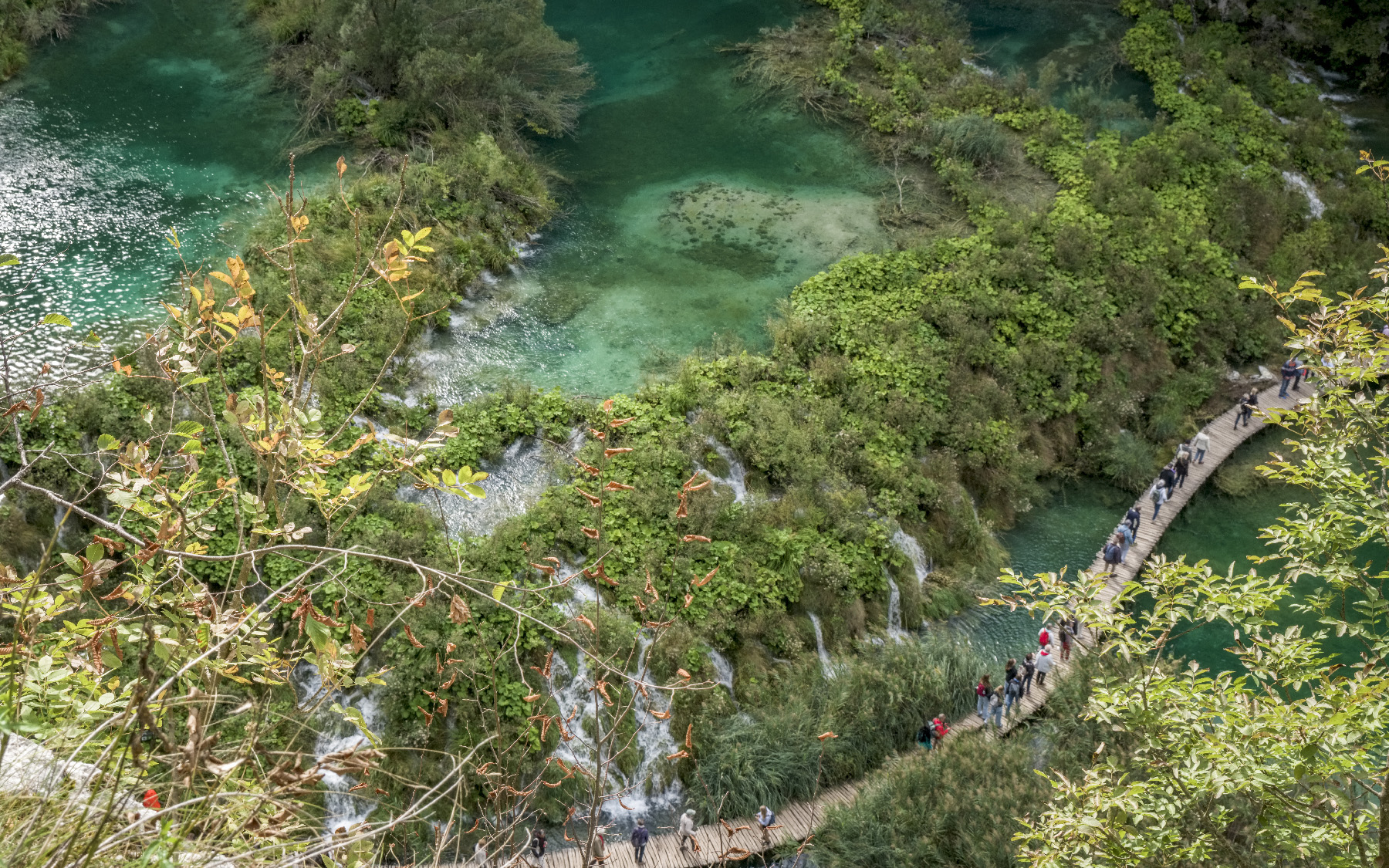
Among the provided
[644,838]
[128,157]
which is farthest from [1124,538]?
[128,157]

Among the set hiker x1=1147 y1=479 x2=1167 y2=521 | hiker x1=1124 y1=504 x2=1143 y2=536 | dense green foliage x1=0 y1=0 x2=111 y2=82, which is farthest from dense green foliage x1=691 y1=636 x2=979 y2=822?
dense green foliage x1=0 y1=0 x2=111 y2=82

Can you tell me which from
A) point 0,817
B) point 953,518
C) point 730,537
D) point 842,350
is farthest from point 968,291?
point 0,817

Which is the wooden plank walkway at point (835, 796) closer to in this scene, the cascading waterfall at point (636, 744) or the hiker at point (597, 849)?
the hiker at point (597, 849)

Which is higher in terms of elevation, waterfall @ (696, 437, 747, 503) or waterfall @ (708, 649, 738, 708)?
waterfall @ (696, 437, 747, 503)

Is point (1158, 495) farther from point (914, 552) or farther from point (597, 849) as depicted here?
point (597, 849)

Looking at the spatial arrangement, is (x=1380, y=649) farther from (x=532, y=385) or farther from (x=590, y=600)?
(x=532, y=385)

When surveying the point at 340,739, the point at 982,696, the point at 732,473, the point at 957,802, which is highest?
the point at 732,473

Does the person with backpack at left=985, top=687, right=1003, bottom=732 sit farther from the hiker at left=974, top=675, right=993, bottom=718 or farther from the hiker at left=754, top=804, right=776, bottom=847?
the hiker at left=754, top=804, right=776, bottom=847
